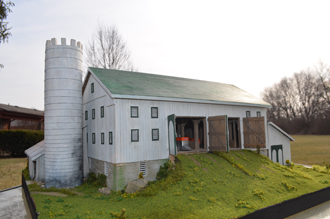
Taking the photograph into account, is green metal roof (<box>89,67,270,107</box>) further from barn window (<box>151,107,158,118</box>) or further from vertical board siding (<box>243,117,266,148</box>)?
vertical board siding (<box>243,117,266,148</box>)

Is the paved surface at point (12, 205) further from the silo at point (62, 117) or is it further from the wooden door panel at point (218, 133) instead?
the wooden door panel at point (218, 133)

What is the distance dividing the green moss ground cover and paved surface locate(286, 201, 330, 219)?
1002 millimetres

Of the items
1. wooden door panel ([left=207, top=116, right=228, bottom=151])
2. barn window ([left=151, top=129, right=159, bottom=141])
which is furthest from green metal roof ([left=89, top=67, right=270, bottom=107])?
barn window ([left=151, top=129, right=159, bottom=141])

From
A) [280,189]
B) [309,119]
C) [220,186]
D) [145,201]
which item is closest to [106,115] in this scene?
[145,201]

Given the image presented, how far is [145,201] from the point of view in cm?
1184

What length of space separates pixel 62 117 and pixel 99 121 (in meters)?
2.63

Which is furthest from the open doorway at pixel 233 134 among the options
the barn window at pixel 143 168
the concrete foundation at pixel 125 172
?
the barn window at pixel 143 168

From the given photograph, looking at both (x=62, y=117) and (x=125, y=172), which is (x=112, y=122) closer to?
(x=125, y=172)

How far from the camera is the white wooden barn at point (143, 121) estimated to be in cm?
1473

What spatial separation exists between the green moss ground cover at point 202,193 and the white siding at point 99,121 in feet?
8.75

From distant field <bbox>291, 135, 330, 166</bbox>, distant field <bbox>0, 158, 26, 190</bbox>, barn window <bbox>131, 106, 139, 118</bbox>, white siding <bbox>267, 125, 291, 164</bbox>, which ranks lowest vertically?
distant field <bbox>291, 135, 330, 166</bbox>

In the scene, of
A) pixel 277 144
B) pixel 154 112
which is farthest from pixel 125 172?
pixel 277 144

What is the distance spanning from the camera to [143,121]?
1552cm

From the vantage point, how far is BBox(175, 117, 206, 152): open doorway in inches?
754
